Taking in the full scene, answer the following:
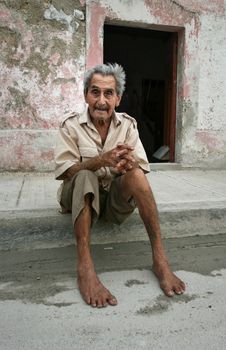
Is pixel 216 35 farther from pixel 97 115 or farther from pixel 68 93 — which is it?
pixel 97 115

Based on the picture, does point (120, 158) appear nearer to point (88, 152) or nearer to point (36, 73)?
point (88, 152)

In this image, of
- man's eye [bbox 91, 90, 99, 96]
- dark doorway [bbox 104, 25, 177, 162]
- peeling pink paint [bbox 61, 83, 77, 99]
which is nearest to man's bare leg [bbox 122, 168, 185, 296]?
man's eye [bbox 91, 90, 99, 96]

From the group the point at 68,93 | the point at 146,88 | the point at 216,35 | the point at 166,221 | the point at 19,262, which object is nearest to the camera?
the point at 19,262

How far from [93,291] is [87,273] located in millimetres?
Answer: 124

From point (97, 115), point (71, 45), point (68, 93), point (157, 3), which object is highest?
point (157, 3)

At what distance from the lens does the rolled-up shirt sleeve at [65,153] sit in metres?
2.35

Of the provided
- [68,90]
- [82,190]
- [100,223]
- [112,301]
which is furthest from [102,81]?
[68,90]

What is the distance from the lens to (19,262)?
241cm

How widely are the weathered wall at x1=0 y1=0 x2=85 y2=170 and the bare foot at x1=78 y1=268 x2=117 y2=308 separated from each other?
99.6 inches

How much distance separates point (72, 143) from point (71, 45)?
239 cm

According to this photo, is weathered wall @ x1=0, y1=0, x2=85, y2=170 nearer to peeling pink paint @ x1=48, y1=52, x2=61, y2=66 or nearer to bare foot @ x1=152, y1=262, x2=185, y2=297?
peeling pink paint @ x1=48, y1=52, x2=61, y2=66

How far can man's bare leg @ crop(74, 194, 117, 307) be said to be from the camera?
1.90 meters

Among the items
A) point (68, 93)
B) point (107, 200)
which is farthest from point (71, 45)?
point (107, 200)

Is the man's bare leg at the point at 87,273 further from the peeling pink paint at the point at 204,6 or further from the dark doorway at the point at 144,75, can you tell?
the dark doorway at the point at 144,75
